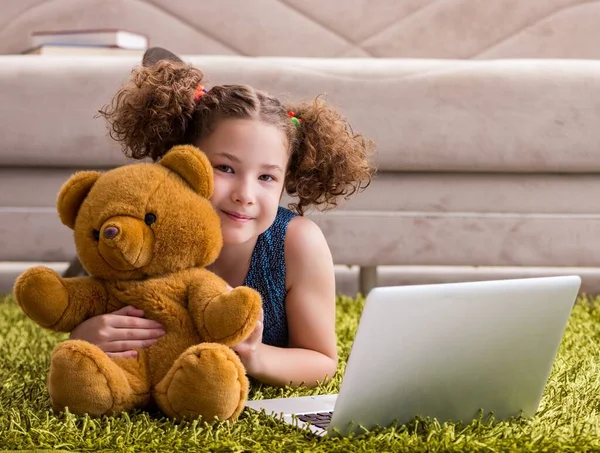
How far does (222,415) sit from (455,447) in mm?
238

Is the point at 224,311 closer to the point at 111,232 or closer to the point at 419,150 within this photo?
the point at 111,232

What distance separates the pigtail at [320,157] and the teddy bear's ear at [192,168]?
27 centimetres

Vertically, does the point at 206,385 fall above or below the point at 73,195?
below

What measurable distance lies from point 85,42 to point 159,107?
1193 mm

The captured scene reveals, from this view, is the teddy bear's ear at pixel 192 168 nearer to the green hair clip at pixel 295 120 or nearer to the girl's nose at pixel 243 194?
the girl's nose at pixel 243 194

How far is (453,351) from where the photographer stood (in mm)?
848

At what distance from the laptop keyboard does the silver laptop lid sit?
59 millimetres

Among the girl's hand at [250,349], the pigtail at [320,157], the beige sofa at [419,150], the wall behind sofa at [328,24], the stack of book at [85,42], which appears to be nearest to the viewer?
the girl's hand at [250,349]

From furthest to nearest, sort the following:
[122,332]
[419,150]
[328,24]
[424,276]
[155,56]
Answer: [328,24], [424,276], [419,150], [155,56], [122,332]

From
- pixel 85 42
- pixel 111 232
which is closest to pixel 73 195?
pixel 111 232

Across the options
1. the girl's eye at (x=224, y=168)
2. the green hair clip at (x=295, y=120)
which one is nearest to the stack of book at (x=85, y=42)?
the green hair clip at (x=295, y=120)

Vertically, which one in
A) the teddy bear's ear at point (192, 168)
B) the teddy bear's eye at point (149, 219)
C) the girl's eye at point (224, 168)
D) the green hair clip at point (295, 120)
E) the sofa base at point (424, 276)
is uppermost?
the green hair clip at point (295, 120)

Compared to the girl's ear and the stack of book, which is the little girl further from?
the stack of book

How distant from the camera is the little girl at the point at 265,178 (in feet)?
3.68
